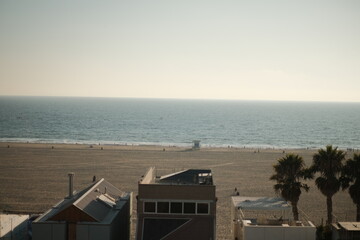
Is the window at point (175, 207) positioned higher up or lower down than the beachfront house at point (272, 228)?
higher up

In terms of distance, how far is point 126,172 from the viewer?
2199 inches

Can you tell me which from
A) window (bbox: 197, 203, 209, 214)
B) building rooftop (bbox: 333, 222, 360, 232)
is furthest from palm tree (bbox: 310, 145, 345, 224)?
window (bbox: 197, 203, 209, 214)

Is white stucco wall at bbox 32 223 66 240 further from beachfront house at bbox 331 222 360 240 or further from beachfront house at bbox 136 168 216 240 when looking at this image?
beachfront house at bbox 331 222 360 240

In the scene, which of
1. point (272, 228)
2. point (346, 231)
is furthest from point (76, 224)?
point (346, 231)

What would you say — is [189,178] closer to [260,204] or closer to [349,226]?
[260,204]

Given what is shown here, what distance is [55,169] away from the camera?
57062 mm

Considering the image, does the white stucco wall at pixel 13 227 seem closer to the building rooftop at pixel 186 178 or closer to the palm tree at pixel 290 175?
the building rooftop at pixel 186 178

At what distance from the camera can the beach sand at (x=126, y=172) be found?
130 feet

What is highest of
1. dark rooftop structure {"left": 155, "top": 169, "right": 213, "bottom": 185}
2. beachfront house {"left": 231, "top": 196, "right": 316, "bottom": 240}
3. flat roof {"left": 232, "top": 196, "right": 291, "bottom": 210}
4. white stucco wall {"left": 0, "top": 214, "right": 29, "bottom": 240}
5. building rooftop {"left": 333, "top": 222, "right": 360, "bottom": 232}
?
dark rooftop structure {"left": 155, "top": 169, "right": 213, "bottom": 185}

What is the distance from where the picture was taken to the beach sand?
39538 millimetres

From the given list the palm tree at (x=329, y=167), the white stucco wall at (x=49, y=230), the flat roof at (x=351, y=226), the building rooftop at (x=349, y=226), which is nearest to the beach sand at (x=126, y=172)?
the palm tree at (x=329, y=167)

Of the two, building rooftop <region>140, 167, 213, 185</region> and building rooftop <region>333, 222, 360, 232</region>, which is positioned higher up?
building rooftop <region>140, 167, 213, 185</region>

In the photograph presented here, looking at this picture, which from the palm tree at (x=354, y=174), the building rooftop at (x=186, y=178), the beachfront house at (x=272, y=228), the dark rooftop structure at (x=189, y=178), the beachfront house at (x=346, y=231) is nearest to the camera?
the beachfront house at (x=346, y=231)

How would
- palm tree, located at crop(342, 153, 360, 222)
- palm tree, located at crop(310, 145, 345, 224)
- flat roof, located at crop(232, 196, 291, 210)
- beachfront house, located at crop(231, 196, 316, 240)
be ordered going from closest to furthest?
1. beachfront house, located at crop(231, 196, 316, 240)
2. flat roof, located at crop(232, 196, 291, 210)
3. palm tree, located at crop(342, 153, 360, 222)
4. palm tree, located at crop(310, 145, 345, 224)
